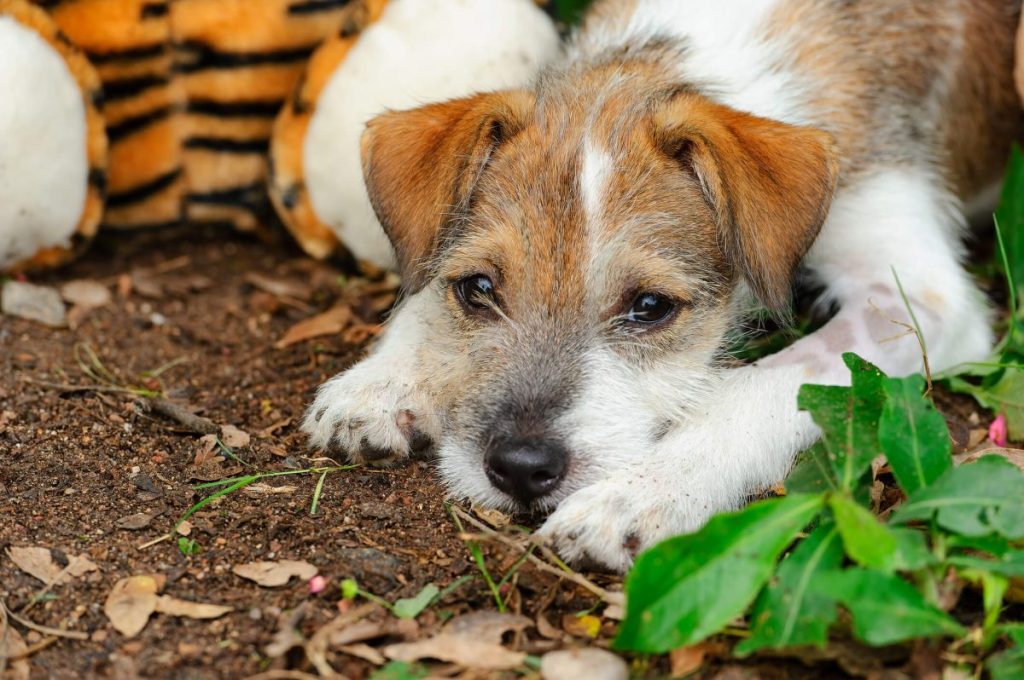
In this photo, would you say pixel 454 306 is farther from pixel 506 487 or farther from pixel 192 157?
pixel 192 157

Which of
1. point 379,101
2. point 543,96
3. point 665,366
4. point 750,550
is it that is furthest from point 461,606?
point 379,101

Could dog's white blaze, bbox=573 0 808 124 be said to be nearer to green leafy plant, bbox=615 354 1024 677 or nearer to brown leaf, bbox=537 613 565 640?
green leafy plant, bbox=615 354 1024 677

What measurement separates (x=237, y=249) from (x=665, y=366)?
9.72ft

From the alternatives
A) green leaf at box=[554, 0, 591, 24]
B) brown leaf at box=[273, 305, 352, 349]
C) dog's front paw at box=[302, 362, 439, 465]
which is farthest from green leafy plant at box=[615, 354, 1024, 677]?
green leaf at box=[554, 0, 591, 24]

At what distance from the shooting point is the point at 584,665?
3.00m

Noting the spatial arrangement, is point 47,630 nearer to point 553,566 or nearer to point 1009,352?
point 553,566

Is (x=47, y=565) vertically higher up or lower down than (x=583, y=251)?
lower down

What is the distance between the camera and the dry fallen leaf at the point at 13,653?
298cm

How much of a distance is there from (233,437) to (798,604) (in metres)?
2.23

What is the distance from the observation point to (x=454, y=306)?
4.13 meters

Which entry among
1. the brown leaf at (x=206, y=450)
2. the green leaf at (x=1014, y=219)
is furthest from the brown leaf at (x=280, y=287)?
the green leaf at (x=1014, y=219)

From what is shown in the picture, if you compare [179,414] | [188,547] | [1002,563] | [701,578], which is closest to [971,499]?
[1002,563]

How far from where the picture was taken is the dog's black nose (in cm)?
351

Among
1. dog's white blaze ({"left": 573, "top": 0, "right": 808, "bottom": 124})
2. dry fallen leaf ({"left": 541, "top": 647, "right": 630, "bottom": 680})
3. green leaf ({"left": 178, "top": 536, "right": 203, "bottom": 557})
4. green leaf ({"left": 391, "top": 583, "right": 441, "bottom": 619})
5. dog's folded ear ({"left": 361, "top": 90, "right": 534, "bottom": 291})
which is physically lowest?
green leaf ({"left": 178, "top": 536, "right": 203, "bottom": 557})
